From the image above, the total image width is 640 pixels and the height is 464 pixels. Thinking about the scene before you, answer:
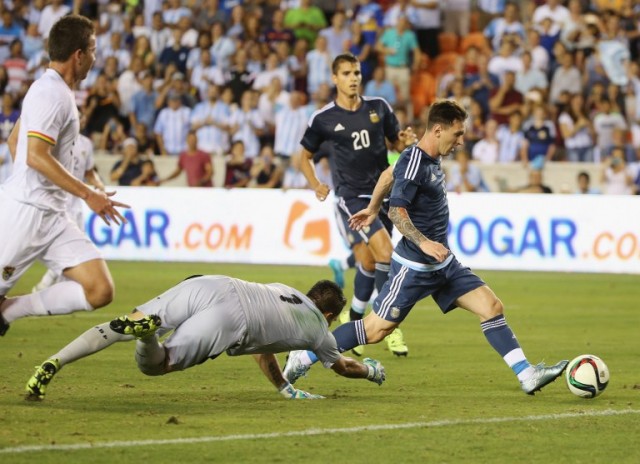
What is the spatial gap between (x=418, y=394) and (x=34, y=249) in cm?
277

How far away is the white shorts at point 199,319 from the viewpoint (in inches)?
303

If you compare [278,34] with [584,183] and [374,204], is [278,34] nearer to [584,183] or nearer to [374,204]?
[584,183]

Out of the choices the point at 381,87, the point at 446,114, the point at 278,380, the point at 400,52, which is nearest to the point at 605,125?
the point at 381,87

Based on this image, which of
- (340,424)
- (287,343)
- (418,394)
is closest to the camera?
(340,424)

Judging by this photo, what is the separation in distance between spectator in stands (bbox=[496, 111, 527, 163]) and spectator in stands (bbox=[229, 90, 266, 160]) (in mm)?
4661

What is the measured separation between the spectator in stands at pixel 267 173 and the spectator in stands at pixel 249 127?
1206mm

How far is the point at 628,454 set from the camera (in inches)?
263

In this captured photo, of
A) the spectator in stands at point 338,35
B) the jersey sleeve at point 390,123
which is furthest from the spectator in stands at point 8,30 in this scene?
the jersey sleeve at point 390,123

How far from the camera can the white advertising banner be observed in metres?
19.3

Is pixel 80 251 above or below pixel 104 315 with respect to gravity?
above

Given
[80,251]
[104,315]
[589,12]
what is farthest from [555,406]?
[589,12]

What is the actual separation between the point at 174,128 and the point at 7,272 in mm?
16992

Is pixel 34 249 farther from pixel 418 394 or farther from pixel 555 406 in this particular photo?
pixel 555 406

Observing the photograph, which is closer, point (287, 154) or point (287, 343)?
point (287, 343)
